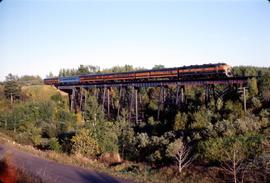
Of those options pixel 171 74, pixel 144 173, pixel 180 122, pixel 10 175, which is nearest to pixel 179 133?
pixel 180 122

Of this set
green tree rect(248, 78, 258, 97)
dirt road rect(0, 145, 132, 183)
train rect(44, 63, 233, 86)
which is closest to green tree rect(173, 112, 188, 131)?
train rect(44, 63, 233, 86)

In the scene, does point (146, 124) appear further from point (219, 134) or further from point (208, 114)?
point (219, 134)

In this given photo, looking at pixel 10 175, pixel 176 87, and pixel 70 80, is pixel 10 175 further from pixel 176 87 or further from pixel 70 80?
pixel 70 80


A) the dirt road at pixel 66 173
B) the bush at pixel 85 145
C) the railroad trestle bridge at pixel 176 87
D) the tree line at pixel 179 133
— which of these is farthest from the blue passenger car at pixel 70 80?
the dirt road at pixel 66 173

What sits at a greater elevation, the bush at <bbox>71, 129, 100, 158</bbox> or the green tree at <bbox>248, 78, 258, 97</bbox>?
the green tree at <bbox>248, 78, 258, 97</bbox>

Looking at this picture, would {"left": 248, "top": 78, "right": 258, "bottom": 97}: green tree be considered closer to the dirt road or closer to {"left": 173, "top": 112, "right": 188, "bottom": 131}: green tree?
{"left": 173, "top": 112, "right": 188, "bottom": 131}: green tree

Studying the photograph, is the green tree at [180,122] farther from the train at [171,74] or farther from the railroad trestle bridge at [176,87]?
the train at [171,74]

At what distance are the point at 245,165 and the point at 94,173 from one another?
559cm

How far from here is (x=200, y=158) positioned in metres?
15.2

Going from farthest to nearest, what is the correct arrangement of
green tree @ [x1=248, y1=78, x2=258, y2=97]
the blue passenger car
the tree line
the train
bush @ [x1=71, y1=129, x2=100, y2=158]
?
1. the blue passenger car
2. the train
3. green tree @ [x1=248, y1=78, x2=258, y2=97]
4. bush @ [x1=71, y1=129, x2=100, y2=158]
5. the tree line

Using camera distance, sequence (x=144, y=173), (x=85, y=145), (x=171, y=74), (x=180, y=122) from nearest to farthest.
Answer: (x=144, y=173), (x=85, y=145), (x=180, y=122), (x=171, y=74)

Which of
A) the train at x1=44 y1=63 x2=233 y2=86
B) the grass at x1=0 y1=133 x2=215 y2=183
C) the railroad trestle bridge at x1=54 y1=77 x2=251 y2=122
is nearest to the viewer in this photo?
the grass at x1=0 y1=133 x2=215 y2=183

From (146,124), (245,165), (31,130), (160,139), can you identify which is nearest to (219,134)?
(160,139)

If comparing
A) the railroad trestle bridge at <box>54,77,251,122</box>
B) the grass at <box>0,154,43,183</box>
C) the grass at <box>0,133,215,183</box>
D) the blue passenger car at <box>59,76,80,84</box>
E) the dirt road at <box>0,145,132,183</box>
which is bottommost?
the grass at <box>0,133,215,183</box>
